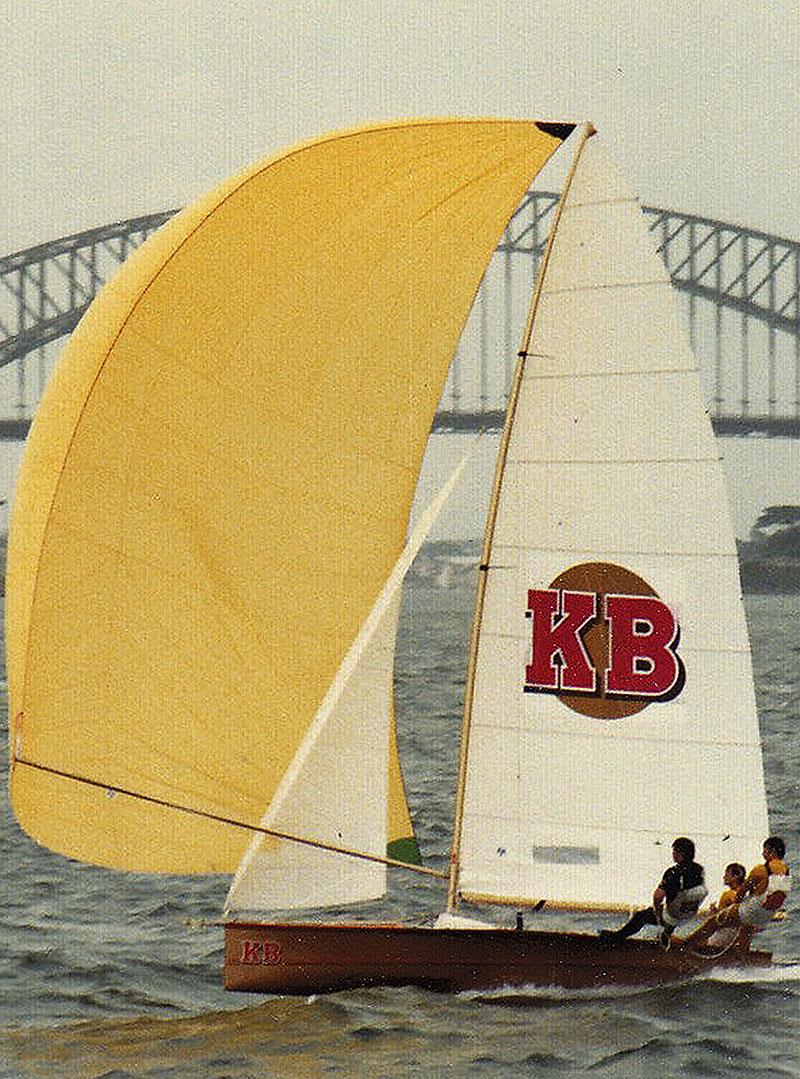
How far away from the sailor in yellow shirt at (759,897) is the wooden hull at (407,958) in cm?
49

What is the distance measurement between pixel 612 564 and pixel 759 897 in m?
1.95

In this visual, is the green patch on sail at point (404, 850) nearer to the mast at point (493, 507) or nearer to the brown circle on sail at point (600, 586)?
the mast at point (493, 507)

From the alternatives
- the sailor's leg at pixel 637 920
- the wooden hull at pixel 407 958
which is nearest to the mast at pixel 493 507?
the wooden hull at pixel 407 958

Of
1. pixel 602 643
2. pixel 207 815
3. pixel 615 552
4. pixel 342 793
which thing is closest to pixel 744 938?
pixel 602 643

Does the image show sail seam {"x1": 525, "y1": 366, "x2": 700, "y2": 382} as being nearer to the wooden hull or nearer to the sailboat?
the sailboat

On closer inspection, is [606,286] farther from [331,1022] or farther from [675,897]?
[331,1022]

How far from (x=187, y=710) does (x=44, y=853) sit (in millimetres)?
8510

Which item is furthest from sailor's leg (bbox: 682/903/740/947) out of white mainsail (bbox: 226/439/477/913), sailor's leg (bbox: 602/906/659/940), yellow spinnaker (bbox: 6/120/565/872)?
yellow spinnaker (bbox: 6/120/565/872)

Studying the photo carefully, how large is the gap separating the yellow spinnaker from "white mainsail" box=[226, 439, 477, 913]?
20 cm

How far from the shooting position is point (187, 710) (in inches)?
408

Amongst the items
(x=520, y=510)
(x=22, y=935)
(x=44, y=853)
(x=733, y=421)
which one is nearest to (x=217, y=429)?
(x=520, y=510)

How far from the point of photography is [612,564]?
10.9 metres

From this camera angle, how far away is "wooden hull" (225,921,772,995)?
10594 millimetres

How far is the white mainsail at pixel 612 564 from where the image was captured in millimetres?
10758
